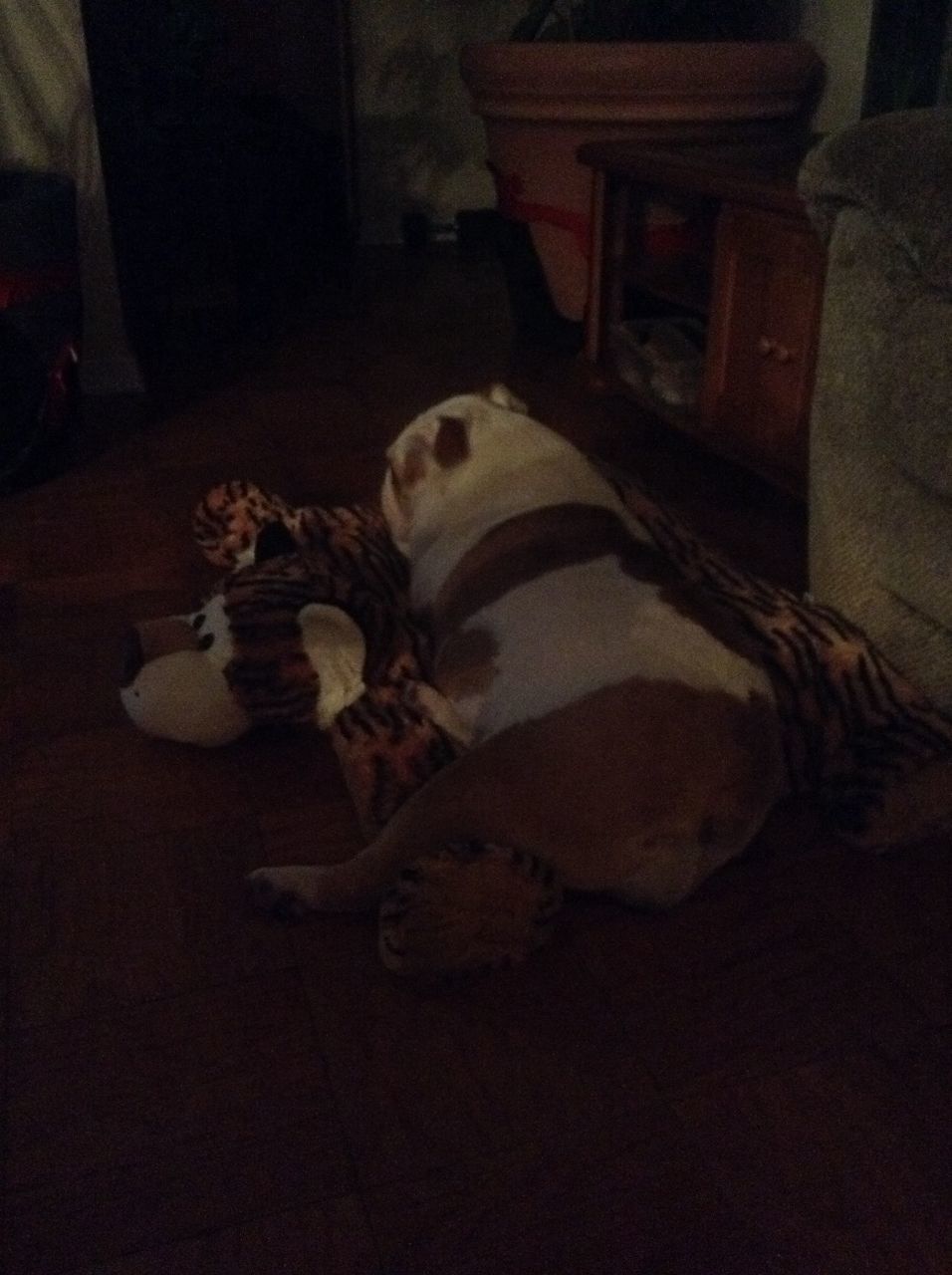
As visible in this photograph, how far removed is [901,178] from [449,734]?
24.7 inches

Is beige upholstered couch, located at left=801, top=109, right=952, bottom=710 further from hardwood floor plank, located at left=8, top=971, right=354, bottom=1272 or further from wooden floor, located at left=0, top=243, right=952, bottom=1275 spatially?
hardwood floor plank, located at left=8, top=971, right=354, bottom=1272

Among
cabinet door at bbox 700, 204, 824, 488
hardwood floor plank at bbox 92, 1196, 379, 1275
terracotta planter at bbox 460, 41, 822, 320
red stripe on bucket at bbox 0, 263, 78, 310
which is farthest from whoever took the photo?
terracotta planter at bbox 460, 41, 822, 320

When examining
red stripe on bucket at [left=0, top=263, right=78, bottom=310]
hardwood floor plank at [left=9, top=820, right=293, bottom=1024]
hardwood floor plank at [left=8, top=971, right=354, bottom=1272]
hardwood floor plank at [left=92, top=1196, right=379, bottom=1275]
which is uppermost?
red stripe on bucket at [left=0, top=263, right=78, bottom=310]

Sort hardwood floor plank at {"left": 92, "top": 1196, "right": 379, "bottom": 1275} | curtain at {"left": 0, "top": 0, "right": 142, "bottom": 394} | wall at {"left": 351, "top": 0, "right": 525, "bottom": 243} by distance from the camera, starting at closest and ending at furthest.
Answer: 1. hardwood floor plank at {"left": 92, "top": 1196, "right": 379, "bottom": 1275}
2. curtain at {"left": 0, "top": 0, "right": 142, "bottom": 394}
3. wall at {"left": 351, "top": 0, "right": 525, "bottom": 243}

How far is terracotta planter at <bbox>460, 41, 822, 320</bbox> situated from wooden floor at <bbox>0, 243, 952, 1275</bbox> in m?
Result: 1.70

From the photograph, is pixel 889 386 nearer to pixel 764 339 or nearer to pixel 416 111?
pixel 764 339

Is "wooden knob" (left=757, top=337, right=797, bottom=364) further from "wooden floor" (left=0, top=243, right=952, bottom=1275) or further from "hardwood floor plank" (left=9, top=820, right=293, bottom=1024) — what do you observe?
"hardwood floor plank" (left=9, top=820, right=293, bottom=1024)

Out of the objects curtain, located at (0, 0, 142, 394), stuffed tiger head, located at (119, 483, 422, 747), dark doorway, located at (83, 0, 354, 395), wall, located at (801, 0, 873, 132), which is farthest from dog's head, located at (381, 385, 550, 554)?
wall, located at (801, 0, 873, 132)

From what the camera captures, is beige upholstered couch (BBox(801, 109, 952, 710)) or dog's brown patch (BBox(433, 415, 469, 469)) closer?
beige upholstered couch (BBox(801, 109, 952, 710))

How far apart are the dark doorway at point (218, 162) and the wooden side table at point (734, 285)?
2.98 ft

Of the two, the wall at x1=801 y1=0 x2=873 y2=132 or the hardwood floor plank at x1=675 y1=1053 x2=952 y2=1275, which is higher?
the wall at x1=801 y1=0 x2=873 y2=132

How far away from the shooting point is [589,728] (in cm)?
85

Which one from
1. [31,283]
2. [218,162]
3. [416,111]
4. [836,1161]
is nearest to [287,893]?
[836,1161]

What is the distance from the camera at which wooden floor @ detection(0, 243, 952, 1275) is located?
0.68 m
